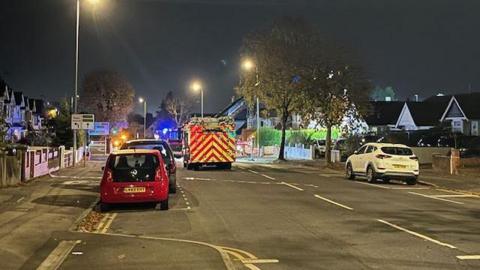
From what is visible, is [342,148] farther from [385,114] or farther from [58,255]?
[58,255]

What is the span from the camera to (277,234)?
1132 centimetres

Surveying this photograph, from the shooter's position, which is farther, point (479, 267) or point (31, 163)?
point (31, 163)

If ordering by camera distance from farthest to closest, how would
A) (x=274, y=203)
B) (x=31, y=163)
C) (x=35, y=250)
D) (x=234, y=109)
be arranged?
(x=234, y=109), (x=31, y=163), (x=274, y=203), (x=35, y=250)

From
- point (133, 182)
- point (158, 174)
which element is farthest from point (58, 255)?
point (158, 174)

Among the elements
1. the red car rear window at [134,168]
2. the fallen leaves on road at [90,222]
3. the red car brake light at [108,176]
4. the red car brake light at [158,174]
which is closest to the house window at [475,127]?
the red car rear window at [134,168]

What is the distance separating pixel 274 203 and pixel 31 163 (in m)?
11.2

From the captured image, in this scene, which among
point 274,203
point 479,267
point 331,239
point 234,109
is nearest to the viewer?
point 479,267

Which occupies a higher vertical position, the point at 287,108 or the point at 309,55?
the point at 309,55

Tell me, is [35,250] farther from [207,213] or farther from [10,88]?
[10,88]

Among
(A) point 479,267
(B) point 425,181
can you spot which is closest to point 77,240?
(A) point 479,267

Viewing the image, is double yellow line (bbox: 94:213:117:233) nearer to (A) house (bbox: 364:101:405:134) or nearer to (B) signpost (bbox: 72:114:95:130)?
(B) signpost (bbox: 72:114:95:130)

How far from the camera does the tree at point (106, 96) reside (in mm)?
81750

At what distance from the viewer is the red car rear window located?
15156 mm

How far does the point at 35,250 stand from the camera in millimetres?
9766
